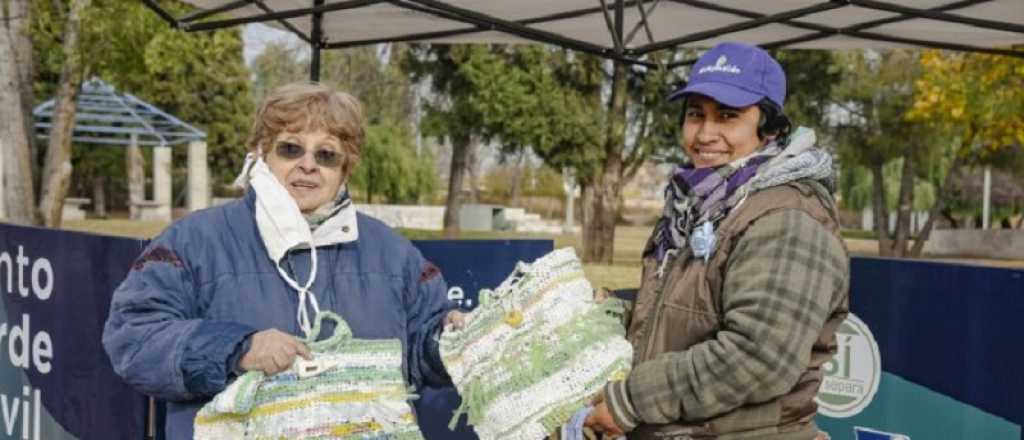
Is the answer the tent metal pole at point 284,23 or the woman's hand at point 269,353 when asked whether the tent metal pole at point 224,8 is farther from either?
the woman's hand at point 269,353

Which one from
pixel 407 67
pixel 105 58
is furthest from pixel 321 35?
pixel 407 67

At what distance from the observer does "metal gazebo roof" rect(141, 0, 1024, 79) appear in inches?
218

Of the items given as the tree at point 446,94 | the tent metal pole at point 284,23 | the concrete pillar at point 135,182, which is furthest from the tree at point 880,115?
the concrete pillar at point 135,182

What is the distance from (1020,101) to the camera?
12938 millimetres

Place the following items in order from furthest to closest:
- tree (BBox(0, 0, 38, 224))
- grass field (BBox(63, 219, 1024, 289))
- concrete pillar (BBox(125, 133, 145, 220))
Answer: concrete pillar (BBox(125, 133, 145, 220)), grass field (BBox(63, 219, 1024, 289)), tree (BBox(0, 0, 38, 224))

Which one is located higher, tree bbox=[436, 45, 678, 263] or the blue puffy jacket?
tree bbox=[436, 45, 678, 263]

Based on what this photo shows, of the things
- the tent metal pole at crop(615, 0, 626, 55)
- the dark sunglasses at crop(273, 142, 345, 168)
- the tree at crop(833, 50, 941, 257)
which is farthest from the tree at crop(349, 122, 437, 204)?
the dark sunglasses at crop(273, 142, 345, 168)

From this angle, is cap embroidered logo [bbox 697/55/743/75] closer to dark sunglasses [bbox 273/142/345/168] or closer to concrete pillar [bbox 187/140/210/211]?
dark sunglasses [bbox 273/142/345/168]

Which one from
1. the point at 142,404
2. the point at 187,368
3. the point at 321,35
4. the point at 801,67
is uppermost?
the point at 801,67

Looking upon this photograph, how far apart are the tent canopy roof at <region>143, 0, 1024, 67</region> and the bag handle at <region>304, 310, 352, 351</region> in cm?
304

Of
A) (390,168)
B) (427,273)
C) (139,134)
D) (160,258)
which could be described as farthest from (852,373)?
(390,168)

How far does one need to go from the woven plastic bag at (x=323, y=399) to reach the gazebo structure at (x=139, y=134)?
88.8 feet

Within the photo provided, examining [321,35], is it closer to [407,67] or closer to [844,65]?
[407,67]

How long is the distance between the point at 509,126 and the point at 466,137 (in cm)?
257
